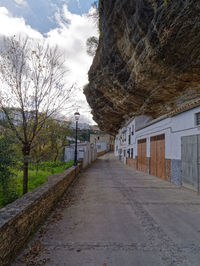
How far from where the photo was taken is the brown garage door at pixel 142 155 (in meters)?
14.9

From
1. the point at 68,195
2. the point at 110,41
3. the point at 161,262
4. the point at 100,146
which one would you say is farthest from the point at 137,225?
the point at 100,146

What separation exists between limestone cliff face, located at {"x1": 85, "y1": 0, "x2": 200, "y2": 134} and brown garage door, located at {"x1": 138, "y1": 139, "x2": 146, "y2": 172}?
3373 mm

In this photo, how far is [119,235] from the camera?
3.54m

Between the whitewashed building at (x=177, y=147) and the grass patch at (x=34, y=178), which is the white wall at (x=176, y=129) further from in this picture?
the grass patch at (x=34, y=178)

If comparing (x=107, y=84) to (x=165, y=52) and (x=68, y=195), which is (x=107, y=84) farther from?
(x=68, y=195)

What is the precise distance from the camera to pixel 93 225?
4039 mm

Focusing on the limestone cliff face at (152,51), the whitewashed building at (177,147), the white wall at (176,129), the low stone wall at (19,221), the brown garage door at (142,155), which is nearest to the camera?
the low stone wall at (19,221)

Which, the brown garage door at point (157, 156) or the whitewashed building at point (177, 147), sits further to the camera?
the brown garage door at point (157, 156)

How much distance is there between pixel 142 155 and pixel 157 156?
11.8 feet

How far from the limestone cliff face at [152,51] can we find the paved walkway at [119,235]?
21.9ft

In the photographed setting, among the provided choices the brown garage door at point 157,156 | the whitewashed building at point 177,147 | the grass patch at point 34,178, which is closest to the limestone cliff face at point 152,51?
the whitewashed building at point 177,147

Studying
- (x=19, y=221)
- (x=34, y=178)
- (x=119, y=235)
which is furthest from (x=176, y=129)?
(x=19, y=221)

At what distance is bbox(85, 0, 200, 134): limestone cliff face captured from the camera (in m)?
7.14

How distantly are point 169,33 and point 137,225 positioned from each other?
7.59 m
